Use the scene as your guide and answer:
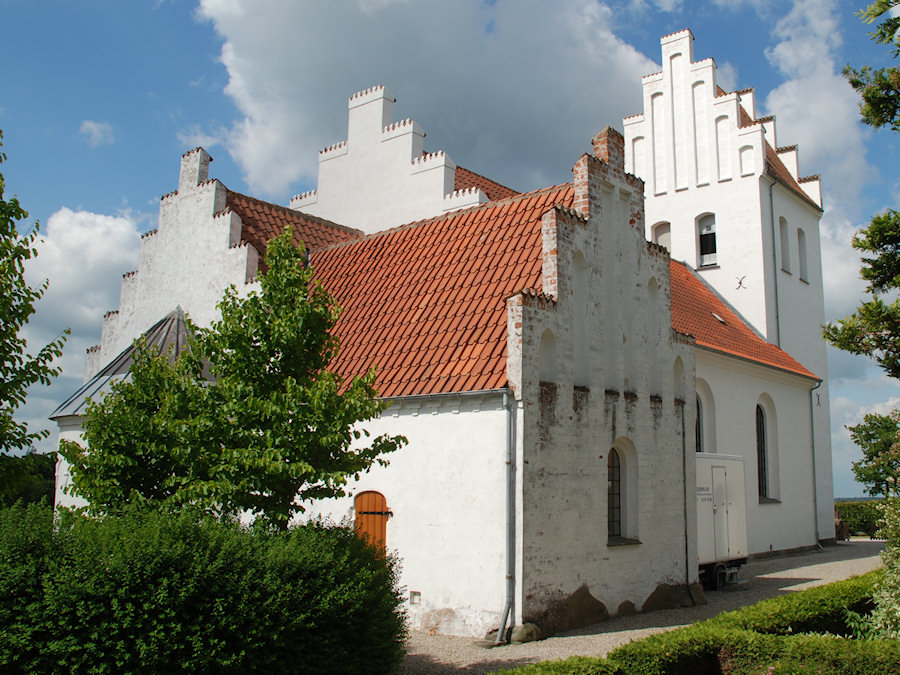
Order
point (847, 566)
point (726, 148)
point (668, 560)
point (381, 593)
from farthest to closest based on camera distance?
point (726, 148)
point (847, 566)
point (668, 560)
point (381, 593)

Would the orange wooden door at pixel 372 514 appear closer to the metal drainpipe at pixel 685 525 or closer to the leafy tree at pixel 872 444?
the metal drainpipe at pixel 685 525

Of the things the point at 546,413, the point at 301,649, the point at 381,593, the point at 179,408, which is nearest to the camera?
the point at 301,649

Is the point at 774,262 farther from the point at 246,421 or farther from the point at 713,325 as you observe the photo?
the point at 246,421

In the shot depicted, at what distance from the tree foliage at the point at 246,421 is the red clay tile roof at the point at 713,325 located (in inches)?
552

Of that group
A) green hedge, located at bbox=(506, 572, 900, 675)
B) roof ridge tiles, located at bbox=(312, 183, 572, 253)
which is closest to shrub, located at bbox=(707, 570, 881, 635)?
green hedge, located at bbox=(506, 572, 900, 675)

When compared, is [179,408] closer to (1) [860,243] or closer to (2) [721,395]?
(1) [860,243]

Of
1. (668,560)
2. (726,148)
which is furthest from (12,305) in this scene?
(726,148)

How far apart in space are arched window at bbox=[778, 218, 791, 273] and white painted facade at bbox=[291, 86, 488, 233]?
567 inches

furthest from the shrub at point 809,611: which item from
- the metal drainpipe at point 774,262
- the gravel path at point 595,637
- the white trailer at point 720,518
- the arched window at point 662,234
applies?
the arched window at point 662,234

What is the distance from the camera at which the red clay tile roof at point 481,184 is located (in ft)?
77.2

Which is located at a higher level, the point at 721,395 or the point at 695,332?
the point at 695,332

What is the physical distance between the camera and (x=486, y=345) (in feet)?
45.5

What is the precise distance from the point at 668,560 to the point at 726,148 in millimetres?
18866

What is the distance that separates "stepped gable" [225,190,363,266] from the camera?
20.1m
